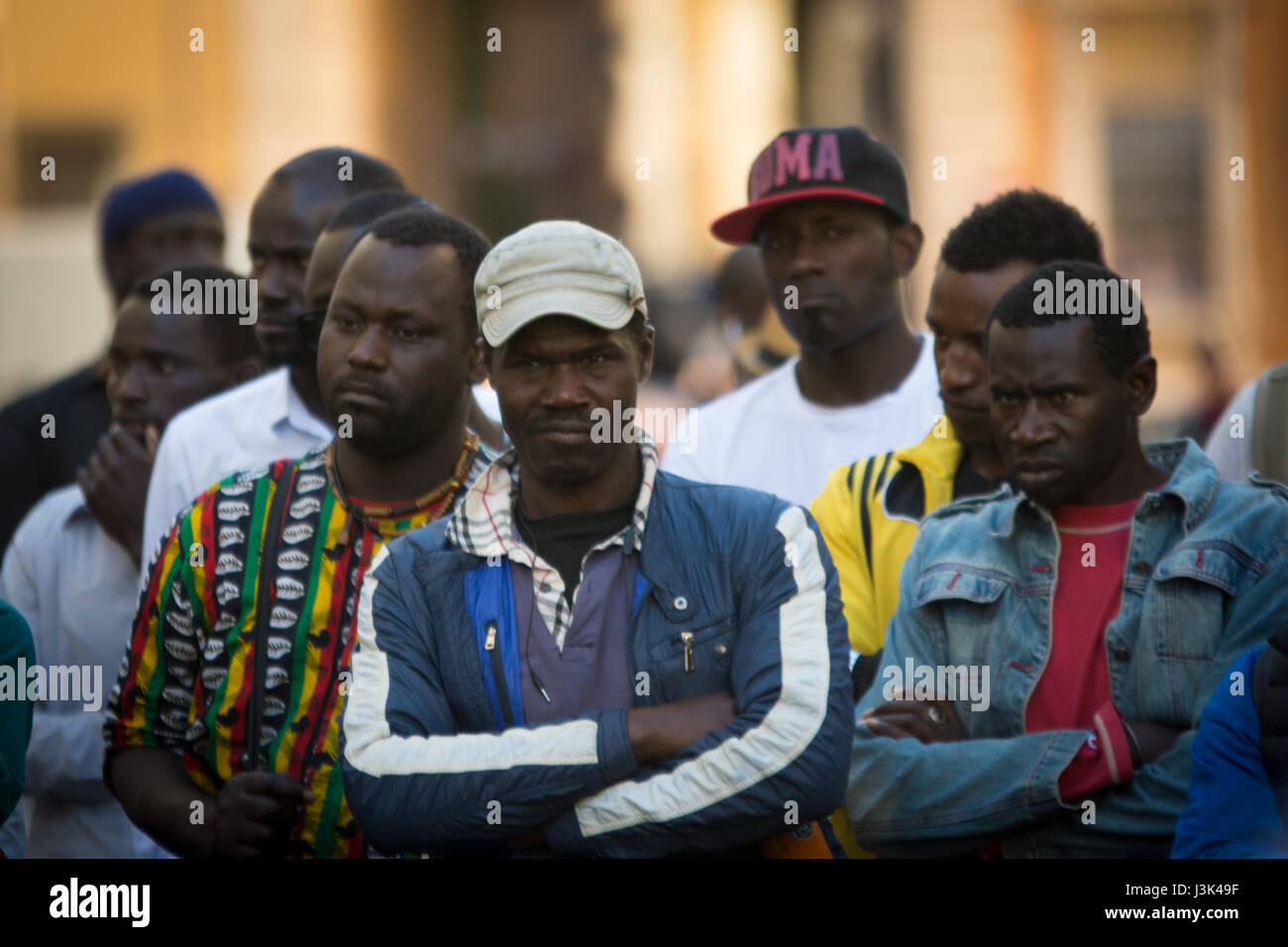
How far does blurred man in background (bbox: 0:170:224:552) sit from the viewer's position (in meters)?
6.00

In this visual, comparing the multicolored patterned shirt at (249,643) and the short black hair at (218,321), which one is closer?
the multicolored patterned shirt at (249,643)

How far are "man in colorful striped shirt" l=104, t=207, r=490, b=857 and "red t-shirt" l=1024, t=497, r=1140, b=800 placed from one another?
1.37m

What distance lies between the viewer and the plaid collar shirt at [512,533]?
3533 millimetres

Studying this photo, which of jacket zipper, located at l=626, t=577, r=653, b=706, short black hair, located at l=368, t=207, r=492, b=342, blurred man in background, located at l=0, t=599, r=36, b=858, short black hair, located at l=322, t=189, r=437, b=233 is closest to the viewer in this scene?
jacket zipper, located at l=626, t=577, r=653, b=706

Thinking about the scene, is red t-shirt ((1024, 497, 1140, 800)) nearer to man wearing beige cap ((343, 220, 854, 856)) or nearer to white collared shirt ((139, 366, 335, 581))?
man wearing beige cap ((343, 220, 854, 856))

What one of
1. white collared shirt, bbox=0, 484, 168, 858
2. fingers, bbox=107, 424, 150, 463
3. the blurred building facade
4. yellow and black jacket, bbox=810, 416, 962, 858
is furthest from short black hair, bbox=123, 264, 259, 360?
the blurred building facade

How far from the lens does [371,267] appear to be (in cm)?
415

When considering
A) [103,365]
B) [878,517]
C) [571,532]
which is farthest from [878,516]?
[103,365]

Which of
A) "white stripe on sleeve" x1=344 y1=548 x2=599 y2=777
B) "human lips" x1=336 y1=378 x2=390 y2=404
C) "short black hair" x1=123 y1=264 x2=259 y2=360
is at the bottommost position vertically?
"white stripe on sleeve" x1=344 y1=548 x2=599 y2=777

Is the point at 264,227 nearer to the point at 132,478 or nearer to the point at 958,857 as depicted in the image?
the point at 132,478

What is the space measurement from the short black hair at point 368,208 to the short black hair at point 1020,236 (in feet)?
4.67

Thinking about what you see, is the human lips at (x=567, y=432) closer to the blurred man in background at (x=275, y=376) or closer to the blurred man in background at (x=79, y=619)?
the blurred man in background at (x=275, y=376)

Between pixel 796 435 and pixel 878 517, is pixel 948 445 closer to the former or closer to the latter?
pixel 878 517

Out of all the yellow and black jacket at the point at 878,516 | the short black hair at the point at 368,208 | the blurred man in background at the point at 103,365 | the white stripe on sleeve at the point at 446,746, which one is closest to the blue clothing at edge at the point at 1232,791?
the yellow and black jacket at the point at 878,516
